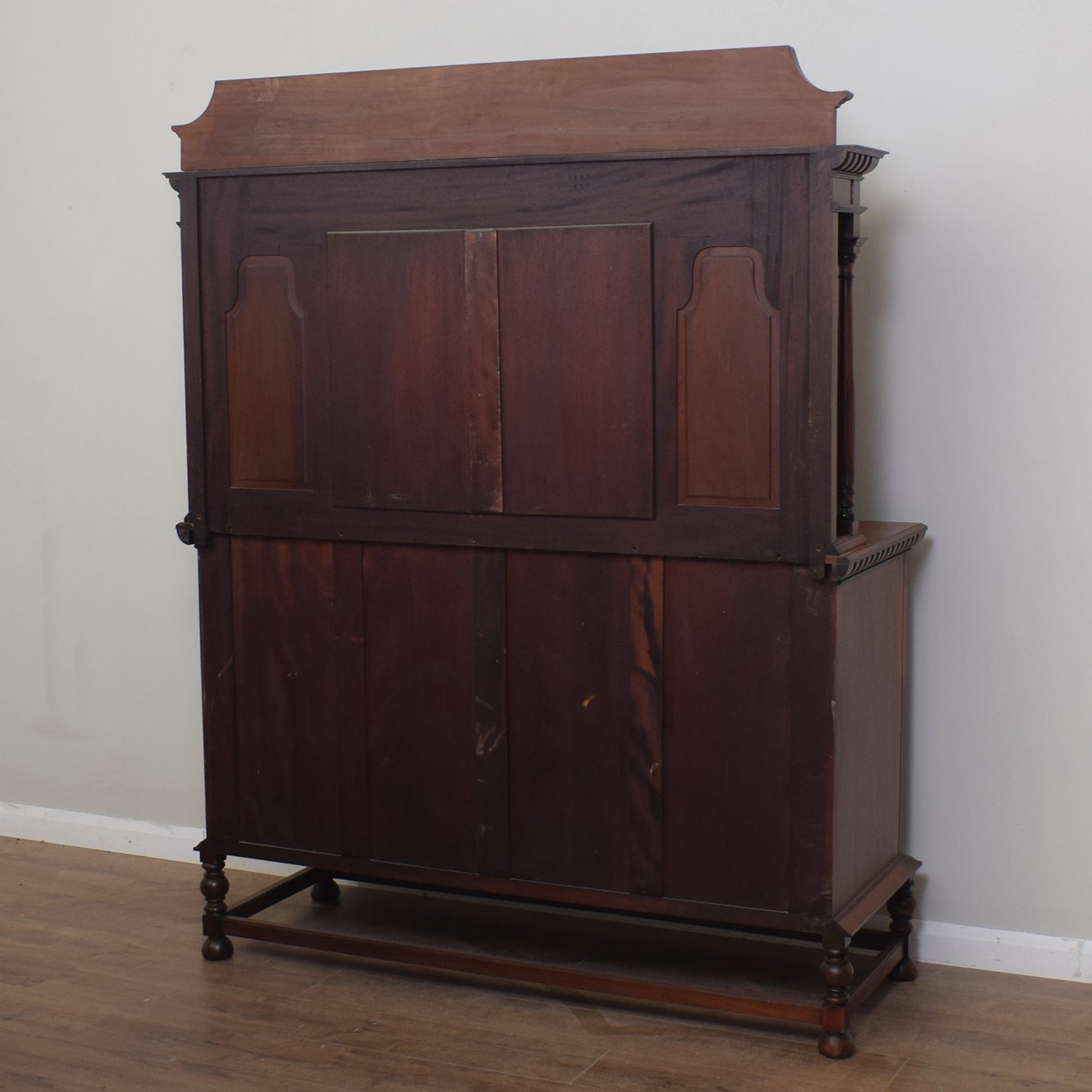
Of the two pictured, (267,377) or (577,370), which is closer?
(577,370)

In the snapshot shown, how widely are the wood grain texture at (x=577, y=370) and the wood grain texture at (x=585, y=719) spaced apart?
150 mm

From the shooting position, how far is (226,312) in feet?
10.4

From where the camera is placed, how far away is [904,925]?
3.27 meters

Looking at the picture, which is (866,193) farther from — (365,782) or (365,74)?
(365,782)

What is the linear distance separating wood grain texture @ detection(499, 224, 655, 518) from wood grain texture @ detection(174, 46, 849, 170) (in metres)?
0.20

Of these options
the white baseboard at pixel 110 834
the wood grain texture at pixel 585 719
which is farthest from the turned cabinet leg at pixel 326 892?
the wood grain texture at pixel 585 719

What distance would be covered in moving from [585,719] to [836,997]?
72 centimetres

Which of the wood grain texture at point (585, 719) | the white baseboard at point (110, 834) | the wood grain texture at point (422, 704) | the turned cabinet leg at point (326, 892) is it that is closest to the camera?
the wood grain texture at point (585, 719)

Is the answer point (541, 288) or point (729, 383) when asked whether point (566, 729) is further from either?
point (541, 288)

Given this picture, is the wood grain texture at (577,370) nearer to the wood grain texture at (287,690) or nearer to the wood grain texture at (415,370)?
the wood grain texture at (415,370)

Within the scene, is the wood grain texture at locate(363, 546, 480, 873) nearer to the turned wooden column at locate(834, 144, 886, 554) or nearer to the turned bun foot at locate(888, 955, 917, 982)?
the turned wooden column at locate(834, 144, 886, 554)

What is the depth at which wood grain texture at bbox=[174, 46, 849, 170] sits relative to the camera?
8.91 feet

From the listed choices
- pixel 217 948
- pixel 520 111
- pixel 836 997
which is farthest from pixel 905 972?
pixel 520 111

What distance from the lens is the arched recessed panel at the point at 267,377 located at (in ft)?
10.3
